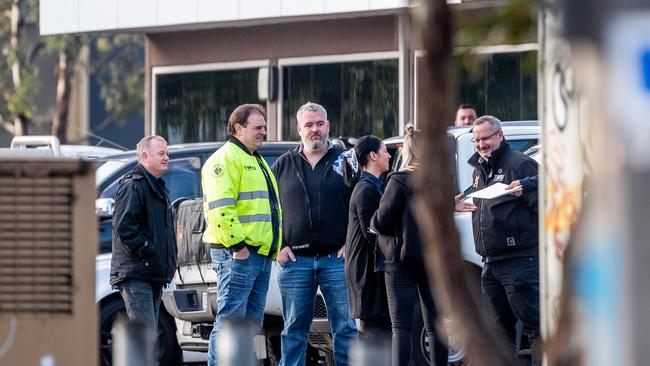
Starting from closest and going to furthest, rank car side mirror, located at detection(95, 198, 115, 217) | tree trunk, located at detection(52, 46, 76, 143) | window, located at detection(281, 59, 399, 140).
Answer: car side mirror, located at detection(95, 198, 115, 217) → window, located at detection(281, 59, 399, 140) → tree trunk, located at detection(52, 46, 76, 143)

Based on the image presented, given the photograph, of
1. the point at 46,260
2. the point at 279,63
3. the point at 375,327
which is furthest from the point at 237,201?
the point at 279,63

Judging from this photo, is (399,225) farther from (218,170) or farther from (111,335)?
(111,335)

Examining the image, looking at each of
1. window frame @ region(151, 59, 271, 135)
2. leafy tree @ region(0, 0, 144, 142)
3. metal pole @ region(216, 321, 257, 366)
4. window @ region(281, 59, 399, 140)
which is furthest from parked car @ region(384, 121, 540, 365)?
leafy tree @ region(0, 0, 144, 142)

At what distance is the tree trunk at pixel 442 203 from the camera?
11.1ft

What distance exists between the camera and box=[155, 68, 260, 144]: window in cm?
2111

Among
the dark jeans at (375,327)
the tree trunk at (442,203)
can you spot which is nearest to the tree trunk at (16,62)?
the dark jeans at (375,327)

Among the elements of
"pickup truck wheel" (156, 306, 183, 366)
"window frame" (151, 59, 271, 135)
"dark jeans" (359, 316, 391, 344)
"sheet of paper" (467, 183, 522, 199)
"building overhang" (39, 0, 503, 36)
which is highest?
"building overhang" (39, 0, 503, 36)

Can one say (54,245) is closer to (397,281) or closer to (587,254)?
(587,254)

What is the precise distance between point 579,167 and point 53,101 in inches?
1700

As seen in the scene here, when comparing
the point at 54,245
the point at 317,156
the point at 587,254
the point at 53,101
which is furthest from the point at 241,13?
the point at 53,101

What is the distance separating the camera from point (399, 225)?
30.7 ft

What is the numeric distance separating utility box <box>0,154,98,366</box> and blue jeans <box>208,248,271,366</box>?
4.53 m

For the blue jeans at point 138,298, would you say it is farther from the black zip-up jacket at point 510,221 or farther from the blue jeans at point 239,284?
the black zip-up jacket at point 510,221

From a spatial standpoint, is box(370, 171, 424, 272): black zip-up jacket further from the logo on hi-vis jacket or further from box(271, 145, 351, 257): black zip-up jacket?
the logo on hi-vis jacket
